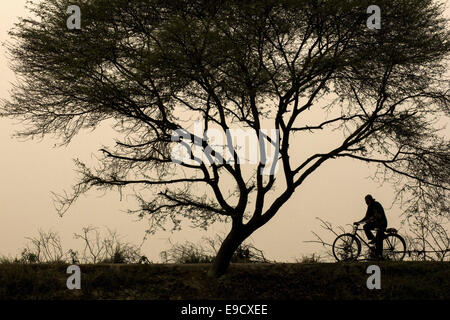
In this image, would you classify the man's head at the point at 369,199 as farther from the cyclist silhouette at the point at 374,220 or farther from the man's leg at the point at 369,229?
the man's leg at the point at 369,229

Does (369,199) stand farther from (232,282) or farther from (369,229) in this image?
(232,282)

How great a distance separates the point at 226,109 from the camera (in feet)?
50.2

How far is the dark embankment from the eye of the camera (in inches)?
575

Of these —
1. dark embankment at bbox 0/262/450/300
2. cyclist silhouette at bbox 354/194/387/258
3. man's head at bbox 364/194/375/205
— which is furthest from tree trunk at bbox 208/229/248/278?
man's head at bbox 364/194/375/205

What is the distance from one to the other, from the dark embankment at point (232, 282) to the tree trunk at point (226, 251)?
0.72ft

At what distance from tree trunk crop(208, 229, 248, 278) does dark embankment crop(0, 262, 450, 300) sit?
0.22m

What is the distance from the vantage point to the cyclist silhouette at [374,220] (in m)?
16.6

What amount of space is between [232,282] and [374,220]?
14.8ft

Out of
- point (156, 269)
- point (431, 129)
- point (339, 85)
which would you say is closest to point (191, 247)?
point (156, 269)

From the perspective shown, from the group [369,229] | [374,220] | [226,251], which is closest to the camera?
[226,251]

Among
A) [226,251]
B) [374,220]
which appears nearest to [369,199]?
[374,220]

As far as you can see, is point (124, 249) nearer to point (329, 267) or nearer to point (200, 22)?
point (329, 267)

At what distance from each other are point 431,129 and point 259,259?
6.00m

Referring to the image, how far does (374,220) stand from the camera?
16.6 meters
